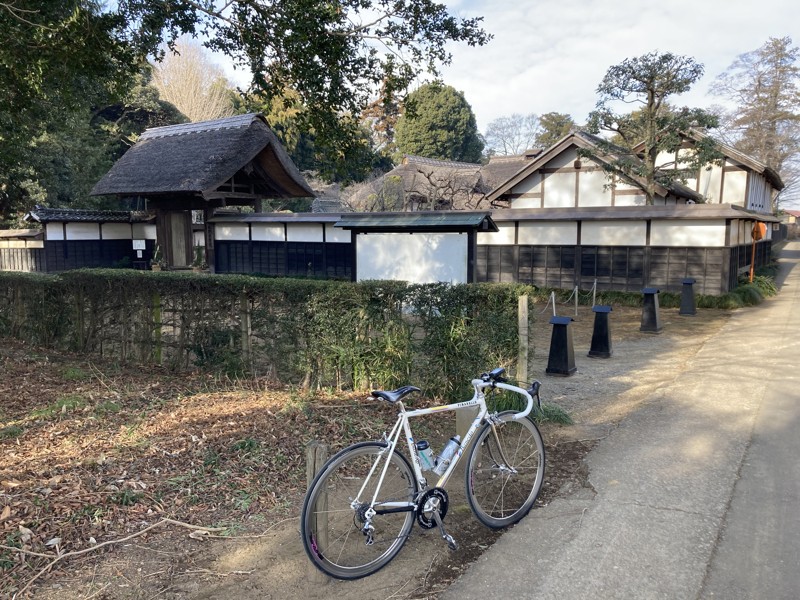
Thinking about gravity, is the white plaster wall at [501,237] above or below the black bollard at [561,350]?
above

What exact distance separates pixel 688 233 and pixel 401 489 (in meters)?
15.0

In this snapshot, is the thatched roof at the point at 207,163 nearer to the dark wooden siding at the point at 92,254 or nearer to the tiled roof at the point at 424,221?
the dark wooden siding at the point at 92,254

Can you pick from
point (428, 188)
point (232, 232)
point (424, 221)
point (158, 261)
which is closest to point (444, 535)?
point (424, 221)

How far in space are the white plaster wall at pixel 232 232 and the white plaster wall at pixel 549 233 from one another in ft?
33.3

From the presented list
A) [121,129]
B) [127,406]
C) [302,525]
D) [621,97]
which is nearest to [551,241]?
[621,97]

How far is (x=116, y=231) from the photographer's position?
25281mm

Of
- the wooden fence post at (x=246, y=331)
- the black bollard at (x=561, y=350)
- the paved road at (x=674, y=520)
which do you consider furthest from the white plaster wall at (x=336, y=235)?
the paved road at (x=674, y=520)

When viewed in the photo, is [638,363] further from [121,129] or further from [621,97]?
[121,129]

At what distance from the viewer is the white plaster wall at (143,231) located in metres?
25.6

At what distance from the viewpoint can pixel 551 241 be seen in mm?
18141

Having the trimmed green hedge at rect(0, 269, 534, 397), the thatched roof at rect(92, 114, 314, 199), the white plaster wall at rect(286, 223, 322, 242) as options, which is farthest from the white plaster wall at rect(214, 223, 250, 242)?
the trimmed green hedge at rect(0, 269, 534, 397)

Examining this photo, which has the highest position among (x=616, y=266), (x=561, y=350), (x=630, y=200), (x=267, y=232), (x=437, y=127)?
(x=437, y=127)

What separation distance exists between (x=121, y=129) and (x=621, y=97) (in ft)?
77.8

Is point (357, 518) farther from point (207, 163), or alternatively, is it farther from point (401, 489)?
point (207, 163)
